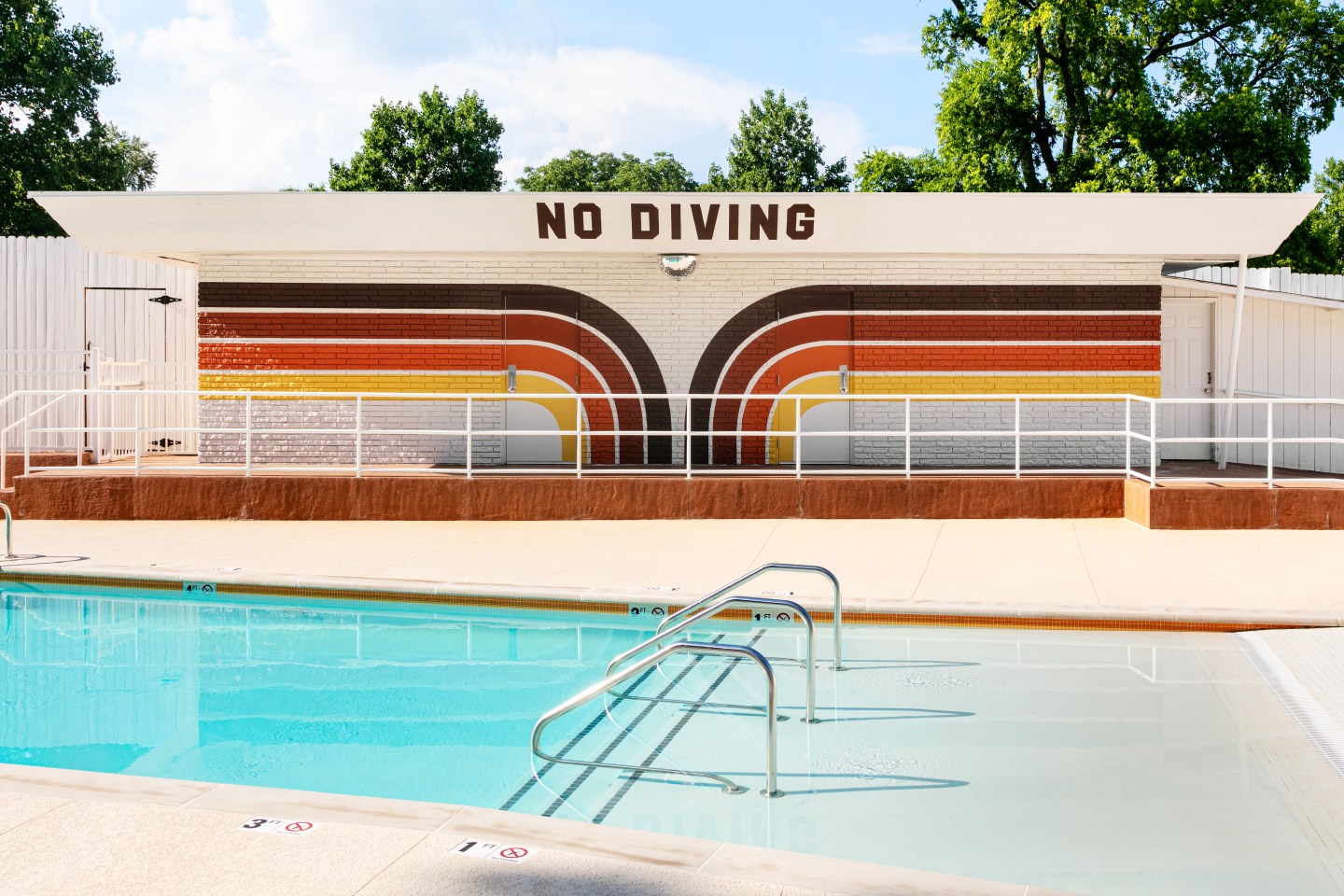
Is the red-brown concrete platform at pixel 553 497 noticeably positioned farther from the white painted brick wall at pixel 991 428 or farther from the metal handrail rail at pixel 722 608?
the metal handrail rail at pixel 722 608

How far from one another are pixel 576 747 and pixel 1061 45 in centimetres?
2528

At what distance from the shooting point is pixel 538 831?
172 inches

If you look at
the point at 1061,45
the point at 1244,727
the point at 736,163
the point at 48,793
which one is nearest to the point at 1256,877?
the point at 1244,727

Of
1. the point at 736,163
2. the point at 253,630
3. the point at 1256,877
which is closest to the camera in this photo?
the point at 1256,877

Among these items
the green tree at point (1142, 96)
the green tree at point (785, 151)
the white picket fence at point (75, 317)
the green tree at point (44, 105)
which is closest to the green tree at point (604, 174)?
the green tree at point (785, 151)

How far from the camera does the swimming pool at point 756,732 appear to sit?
504cm

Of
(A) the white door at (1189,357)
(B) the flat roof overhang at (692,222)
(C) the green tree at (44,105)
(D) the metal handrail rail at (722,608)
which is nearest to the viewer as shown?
(D) the metal handrail rail at (722,608)

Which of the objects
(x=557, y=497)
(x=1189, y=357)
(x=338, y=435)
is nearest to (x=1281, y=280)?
(x=1189, y=357)

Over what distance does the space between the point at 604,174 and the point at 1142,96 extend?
2126 inches

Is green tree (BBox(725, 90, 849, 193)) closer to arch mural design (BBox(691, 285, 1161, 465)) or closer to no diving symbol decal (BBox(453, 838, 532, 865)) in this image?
arch mural design (BBox(691, 285, 1161, 465))

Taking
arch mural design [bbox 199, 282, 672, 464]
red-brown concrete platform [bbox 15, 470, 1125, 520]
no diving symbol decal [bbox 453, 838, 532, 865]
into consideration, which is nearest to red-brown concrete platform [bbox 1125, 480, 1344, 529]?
red-brown concrete platform [bbox 15, 470, 1125, 520]

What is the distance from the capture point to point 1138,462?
16.3m

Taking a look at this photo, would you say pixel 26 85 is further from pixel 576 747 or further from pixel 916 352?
pixel 576 747

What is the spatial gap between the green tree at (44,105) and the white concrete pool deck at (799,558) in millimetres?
25499
